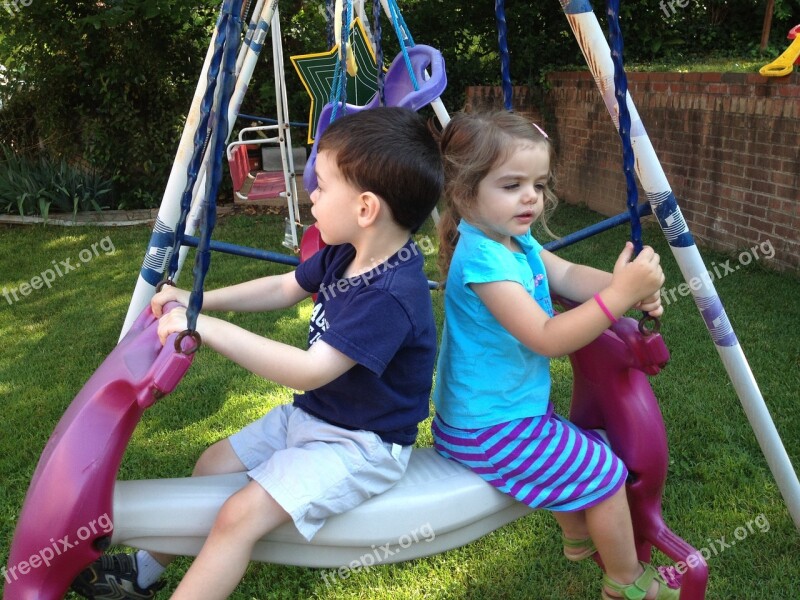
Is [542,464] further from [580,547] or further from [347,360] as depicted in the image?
[347,360]

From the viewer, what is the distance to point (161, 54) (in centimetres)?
759

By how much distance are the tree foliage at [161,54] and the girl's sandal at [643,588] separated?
21.8 feet

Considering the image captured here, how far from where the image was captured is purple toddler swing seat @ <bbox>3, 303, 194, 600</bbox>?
52.7 inches

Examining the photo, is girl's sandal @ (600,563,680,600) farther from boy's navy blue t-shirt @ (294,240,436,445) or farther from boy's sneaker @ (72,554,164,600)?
boy's sneaker @ (72,554,164,600)

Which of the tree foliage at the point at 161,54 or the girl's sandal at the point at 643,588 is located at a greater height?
the tree foliage at the point at 161,54

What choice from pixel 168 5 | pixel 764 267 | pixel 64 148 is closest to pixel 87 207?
pixel 64 148

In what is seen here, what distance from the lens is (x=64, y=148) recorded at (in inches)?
312

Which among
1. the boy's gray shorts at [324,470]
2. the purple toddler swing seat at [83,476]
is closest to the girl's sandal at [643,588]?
the boy's gray shorts at [324,470]

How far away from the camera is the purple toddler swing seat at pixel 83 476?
1339 mm

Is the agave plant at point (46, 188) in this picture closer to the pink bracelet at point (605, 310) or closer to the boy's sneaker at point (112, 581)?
the boy's sneaker at point (112, 581)

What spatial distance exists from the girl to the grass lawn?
2.51ft

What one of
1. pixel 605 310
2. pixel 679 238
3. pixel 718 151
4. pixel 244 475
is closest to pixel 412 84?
pixel 679 238

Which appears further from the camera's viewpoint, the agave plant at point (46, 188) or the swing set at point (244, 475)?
the agave plant at point (46, 188)

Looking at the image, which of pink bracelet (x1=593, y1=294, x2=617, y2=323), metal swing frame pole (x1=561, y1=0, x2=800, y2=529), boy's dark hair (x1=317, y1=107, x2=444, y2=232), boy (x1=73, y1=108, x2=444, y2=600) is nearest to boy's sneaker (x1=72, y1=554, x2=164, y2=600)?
boy (x1=73, y1=108, x2=444, y2=600)
